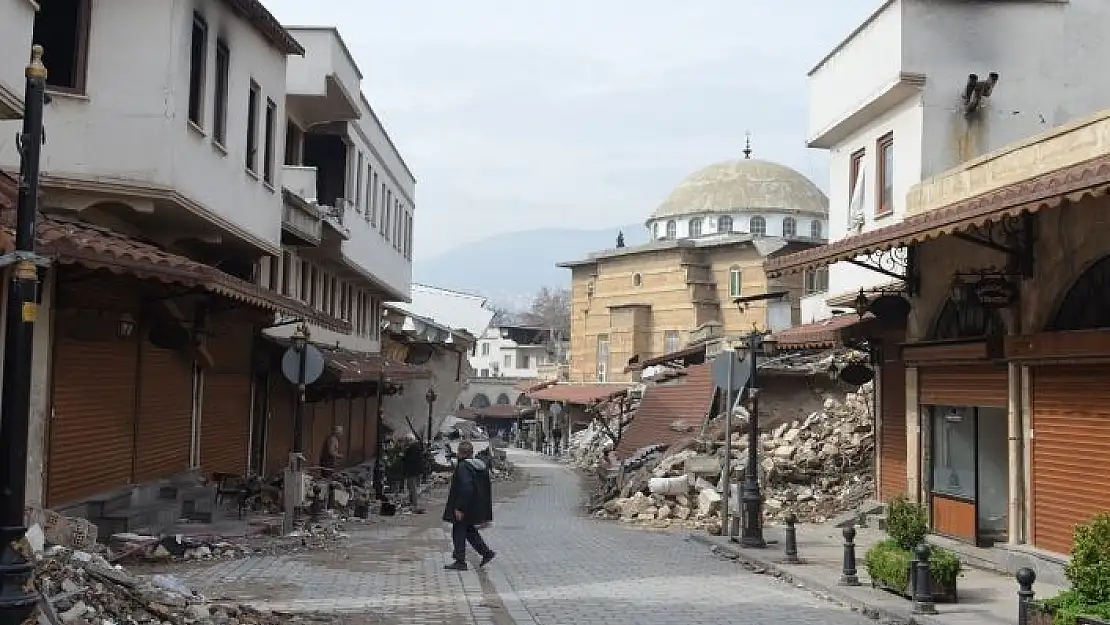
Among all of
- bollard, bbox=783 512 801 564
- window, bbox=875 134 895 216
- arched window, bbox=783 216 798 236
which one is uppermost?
arched window, bbox=783 216 798 236

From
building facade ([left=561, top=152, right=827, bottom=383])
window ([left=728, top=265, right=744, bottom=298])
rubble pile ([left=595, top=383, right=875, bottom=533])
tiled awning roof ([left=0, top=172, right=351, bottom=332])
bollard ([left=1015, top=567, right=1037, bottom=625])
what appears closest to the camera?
bollard ([left=1015, top=567, right=1037, bottom=625])

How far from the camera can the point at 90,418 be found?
13.4 metres

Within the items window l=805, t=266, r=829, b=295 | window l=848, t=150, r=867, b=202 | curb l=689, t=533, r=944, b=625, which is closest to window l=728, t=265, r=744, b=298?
window l=805, t=266, r=829, b=295

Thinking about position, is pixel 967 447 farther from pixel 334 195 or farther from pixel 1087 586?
pixel 334 195

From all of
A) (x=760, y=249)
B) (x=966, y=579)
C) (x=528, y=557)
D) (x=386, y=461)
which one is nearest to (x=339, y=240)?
(x=386, y=461)

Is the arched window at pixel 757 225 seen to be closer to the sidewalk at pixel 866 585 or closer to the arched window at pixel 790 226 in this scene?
the arched window at pixel 790 226

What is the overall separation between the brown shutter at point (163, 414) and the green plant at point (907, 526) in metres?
9.71

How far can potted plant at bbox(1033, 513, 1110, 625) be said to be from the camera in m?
7.72

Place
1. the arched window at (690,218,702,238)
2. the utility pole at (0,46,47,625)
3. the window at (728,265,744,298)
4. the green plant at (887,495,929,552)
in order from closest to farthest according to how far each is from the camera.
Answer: the utility pole at (0,46,47,625) → the green plant at (887,495,929,552) → the window at (728,265,744,298) → the arched window at (690,218,702,238)

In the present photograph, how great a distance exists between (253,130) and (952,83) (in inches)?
434

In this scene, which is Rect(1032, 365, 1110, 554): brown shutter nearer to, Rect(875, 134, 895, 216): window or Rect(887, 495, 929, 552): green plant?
Rect(887, 495, 929, 552): green plant

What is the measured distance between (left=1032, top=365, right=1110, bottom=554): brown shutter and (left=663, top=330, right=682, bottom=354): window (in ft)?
167

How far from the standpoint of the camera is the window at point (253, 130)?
17.8 metres

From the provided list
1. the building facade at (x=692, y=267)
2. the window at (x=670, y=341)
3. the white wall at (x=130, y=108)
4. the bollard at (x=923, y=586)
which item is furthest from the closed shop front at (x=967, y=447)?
the window at (x=670, y=341)
